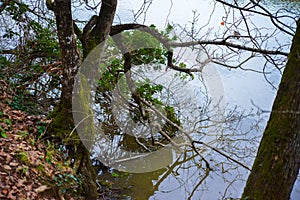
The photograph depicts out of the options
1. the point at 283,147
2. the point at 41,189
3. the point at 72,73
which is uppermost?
the point at 72,73

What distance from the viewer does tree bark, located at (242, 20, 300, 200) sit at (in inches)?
73.1

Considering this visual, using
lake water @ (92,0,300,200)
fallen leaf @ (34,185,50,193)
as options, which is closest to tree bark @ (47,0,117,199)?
fallen leaf @ (34,185,50,193)

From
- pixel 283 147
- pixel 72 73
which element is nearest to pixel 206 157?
pixel 72 73

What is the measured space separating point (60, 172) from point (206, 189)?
10.2 ft

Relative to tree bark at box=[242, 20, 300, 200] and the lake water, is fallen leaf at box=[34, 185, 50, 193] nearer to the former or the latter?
tree bark at box=[242, 20, 300, 200]

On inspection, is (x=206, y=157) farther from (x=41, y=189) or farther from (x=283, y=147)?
(x=283, y=147)

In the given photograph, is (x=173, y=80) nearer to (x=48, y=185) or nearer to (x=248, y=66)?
(x=248, y=66)

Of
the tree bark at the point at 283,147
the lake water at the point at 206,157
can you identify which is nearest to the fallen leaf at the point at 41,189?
the tree bark at the point at 283,147

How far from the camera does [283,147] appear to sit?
1.86m

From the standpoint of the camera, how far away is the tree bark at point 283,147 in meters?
1.86

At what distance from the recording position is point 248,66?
6777 millimetres

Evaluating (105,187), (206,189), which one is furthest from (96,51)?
(206,189)

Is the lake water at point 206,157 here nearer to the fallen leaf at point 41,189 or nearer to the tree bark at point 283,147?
the fallen leaf at point 41,189

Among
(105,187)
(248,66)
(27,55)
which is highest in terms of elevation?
(248,66)
